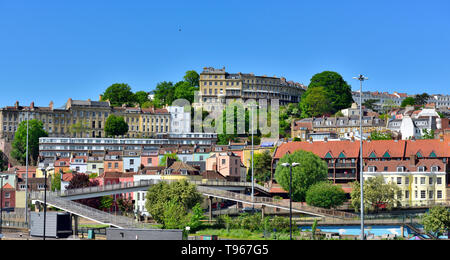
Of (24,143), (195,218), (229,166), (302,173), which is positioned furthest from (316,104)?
(195,218)

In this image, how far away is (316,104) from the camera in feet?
503

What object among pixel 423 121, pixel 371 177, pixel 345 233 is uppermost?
pixel 423 121

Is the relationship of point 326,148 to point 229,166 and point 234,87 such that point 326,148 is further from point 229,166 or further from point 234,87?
point 234,87

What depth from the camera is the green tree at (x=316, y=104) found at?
152m

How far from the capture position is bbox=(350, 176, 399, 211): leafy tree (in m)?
70.4

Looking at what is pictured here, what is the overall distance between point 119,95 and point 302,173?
100114 mm

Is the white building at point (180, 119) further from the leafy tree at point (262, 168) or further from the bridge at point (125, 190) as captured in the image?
the bridge at point (125, 190)

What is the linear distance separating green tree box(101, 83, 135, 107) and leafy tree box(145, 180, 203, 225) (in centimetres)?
10001

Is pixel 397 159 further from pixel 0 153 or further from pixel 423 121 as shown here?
pixel 0 153

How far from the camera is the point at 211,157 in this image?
3893 inches

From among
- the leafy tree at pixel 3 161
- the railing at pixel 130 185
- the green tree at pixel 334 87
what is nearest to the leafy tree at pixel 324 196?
the railing at pixel 130 185

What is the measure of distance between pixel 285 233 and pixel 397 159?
32.1 metres

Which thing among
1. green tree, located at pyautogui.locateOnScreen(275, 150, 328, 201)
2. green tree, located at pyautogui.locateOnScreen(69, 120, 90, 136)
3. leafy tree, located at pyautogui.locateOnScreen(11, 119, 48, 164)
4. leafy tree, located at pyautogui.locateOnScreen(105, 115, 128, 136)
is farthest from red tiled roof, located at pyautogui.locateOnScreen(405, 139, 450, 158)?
green tree, located at pyautogui.locateOnScreen(69, 120, 90, 136)
